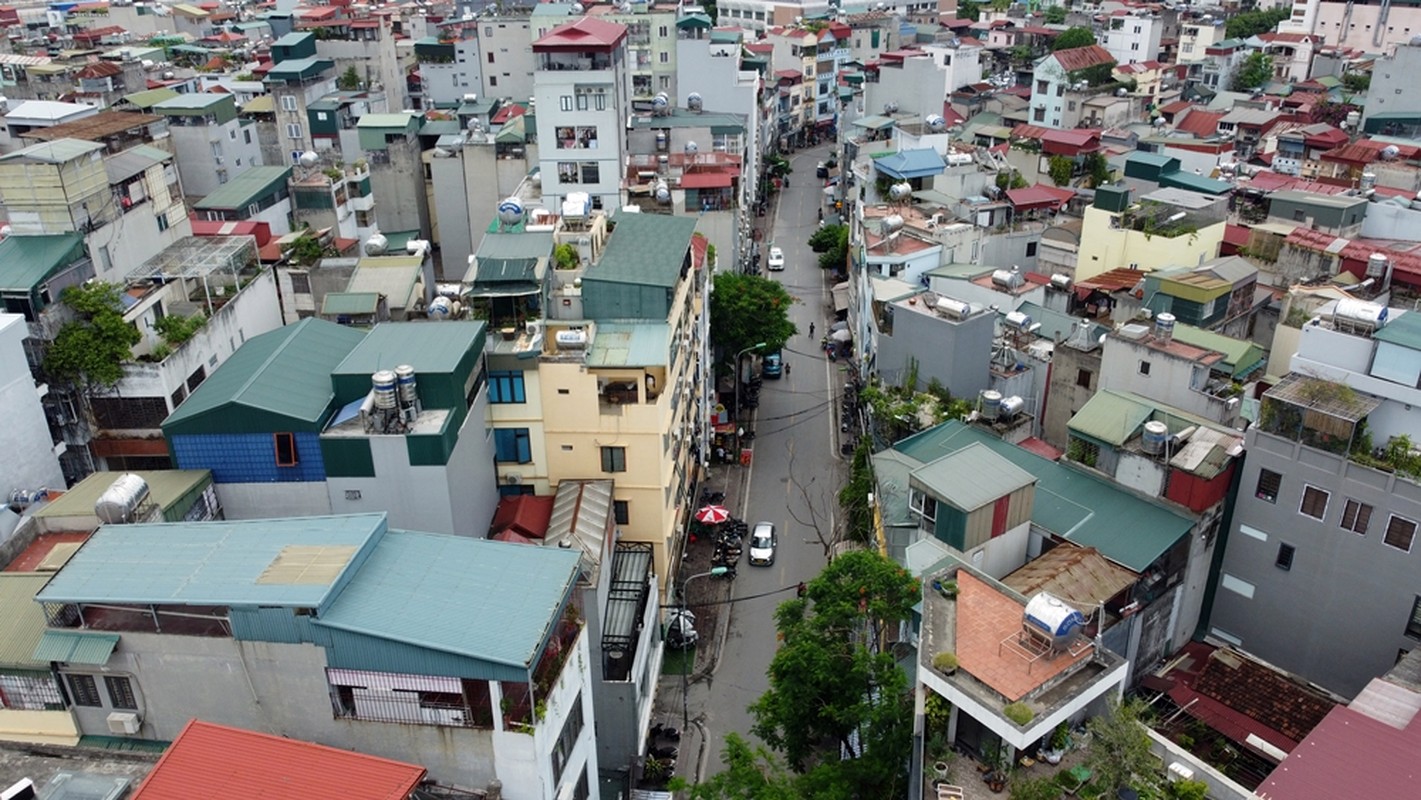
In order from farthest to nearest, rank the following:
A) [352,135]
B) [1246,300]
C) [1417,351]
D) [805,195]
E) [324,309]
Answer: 1. [805,195]
2. [352,135]
3. [1246,300]
4. [324,309]
5. [1417,351]

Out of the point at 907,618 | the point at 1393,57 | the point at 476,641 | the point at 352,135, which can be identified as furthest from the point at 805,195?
the point at 476,641

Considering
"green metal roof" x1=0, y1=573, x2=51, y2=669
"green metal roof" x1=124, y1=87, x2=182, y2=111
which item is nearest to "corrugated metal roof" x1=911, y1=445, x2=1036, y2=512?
"green metal roof" x1=0, y1=573, x2=51, y2=669

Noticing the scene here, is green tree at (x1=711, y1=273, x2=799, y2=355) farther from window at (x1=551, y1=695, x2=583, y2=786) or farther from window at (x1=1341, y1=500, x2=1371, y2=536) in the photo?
window at (x1=551, y1=695, x2=583, y2=786)

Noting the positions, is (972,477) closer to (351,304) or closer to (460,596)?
(460,596)

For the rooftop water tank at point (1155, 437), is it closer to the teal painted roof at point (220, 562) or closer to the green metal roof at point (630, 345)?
the green metal roof at point (630, 345)

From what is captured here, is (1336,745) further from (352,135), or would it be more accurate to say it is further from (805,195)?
(805,195)

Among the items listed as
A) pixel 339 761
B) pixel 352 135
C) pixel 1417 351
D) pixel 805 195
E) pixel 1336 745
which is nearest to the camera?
pixel 339 761

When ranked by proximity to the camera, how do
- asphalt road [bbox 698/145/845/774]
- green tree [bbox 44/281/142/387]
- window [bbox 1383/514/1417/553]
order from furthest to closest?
asphalt road [bbox 698/145/845/774] < green tree [bbox 44/281/142/387] < window [bbox 1383/514/1417/553]

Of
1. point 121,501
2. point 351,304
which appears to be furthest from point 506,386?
point 121,501
